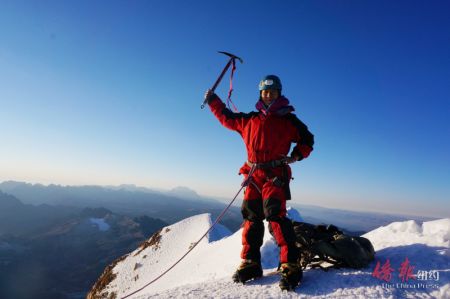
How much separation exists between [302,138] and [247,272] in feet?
10.1

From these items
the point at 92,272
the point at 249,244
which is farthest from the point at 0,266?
the point at 249,244

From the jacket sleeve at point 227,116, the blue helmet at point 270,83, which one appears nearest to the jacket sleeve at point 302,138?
the blue helmet at point 270,83

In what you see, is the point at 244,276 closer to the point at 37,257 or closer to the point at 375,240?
the point at 375,240

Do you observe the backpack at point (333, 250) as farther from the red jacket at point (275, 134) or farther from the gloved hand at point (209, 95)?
the gloved hand at point (209, 95)

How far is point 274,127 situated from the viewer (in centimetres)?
644

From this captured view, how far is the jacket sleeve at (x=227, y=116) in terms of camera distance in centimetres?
704

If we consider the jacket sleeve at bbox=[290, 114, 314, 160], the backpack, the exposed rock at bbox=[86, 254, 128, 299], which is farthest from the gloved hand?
the exposed rock at bbox=[86, 254, 128, 299]

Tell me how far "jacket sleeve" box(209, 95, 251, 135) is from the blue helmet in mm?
743

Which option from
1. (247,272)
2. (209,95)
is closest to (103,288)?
(247,272)

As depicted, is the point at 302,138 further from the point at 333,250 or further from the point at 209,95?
the point at 209,95

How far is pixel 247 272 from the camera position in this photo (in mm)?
6203

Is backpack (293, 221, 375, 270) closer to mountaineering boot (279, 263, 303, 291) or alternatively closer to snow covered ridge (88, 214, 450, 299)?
snow covered ridge (88, 214, 450, 299)

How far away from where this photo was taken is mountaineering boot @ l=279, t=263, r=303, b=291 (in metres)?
5.41

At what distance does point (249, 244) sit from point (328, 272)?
168cm
